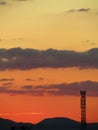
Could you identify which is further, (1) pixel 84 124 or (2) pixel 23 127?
(2) pixel 23 127

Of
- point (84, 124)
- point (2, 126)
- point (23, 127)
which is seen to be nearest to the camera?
point (84, 124)

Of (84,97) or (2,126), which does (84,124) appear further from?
(2,126)

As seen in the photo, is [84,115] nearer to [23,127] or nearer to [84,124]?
[84,124]

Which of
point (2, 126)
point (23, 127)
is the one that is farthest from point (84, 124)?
point (2, 126)

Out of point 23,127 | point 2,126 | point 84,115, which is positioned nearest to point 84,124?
point 84,115

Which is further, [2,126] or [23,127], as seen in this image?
[2,126]

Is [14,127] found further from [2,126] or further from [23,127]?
[2,126]

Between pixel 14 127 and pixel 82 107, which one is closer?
pixel 82 107

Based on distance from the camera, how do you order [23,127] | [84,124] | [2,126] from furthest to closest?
[2,126]
[23,127]
[84,124]
